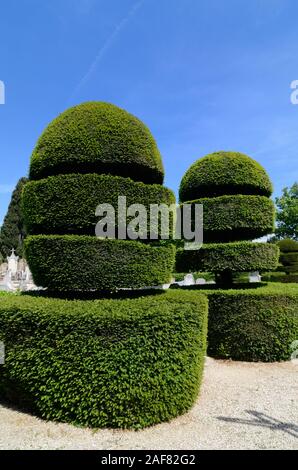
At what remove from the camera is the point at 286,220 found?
43.8 metres

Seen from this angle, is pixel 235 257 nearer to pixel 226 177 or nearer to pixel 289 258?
pixel 226 177

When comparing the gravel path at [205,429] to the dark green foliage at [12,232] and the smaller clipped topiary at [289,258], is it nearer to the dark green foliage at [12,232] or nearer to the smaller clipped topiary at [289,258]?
the smaller clipped topiary at [289,258]

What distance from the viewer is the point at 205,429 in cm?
461

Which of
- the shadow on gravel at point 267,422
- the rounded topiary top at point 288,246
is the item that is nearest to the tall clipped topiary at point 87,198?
the shadow on gravel at point 267,422

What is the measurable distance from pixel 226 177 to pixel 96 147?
488 cm

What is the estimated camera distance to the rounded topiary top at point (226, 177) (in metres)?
9.46

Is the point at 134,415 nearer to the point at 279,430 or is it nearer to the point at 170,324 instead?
the point at 170,324

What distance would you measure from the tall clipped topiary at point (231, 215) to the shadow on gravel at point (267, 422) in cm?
431

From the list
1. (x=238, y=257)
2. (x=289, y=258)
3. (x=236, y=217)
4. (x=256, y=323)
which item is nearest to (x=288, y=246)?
(x=289, y=258)

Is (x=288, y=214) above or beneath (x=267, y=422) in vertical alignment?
above

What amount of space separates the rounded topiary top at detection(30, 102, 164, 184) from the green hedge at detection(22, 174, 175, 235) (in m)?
0.30

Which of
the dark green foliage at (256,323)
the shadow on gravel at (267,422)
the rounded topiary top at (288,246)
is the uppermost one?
the rounded topiary top at (288,246)

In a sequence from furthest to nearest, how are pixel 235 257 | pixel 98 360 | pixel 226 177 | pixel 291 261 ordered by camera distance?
1. pixel 291 261
2. pixel 226 177
3. pixel 235 257
4. pixel 98 360
